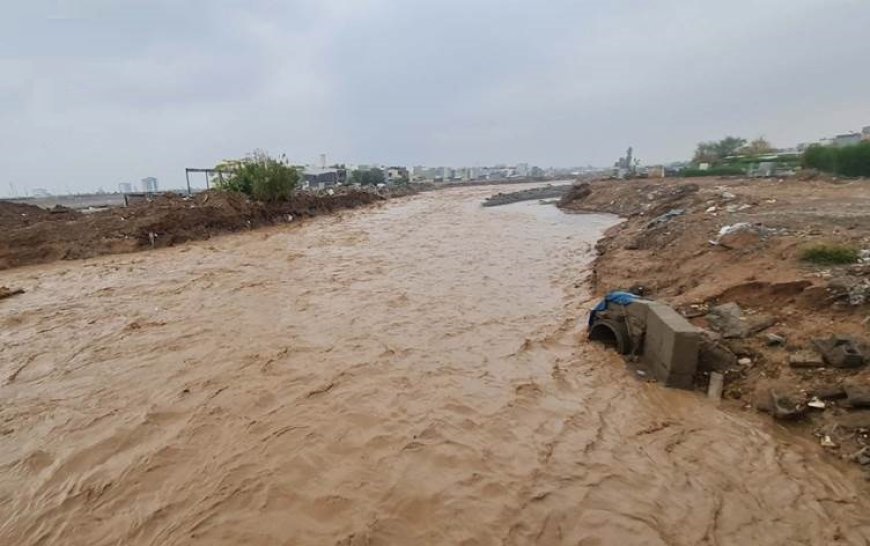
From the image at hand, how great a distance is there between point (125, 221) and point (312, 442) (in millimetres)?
19864

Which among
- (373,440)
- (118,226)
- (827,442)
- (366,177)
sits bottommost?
(373,440)

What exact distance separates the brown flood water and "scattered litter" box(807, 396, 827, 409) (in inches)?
18.6

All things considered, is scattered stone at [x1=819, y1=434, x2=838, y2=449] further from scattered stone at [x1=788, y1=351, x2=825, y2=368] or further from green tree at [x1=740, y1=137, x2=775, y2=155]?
green tree at [x1=740, y1=137, x2=775, y2=155]

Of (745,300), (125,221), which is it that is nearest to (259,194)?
(125,221)

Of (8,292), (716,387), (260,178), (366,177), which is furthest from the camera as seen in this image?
(366,177)


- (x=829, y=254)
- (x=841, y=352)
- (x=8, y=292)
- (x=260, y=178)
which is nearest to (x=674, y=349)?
(x=841, y=352)

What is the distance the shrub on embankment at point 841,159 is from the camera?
74.2 feet

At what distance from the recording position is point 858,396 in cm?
425

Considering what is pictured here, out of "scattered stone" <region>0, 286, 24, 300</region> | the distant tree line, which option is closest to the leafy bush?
"scattered stone" <region>0, 286, 24, 300</region>

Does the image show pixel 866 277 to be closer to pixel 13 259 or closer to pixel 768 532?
pixel 768 532

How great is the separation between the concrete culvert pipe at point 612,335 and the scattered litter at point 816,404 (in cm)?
237

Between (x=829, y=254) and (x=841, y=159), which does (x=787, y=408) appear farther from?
(x=841, y=159)

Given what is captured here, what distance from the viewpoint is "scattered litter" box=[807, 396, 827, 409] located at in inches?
177

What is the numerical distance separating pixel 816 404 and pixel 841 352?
2.36 feet
